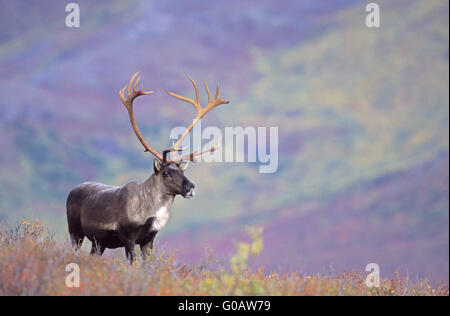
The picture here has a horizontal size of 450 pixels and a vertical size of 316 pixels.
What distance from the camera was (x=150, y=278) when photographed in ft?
25.5

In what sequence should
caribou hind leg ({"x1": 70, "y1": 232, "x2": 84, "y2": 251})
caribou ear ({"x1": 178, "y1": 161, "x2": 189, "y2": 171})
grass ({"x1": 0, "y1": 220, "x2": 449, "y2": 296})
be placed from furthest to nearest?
caribou hind leg ({"x1": 70, "y1": 232, "x2": 84, "y2": 251}) < caribou ear ({"x1": 178, "y1": 161, "x2": 189, "y2": 171}) < grass ({"x1": 0, "y1": 220, "x2": 449, "y2": 296})

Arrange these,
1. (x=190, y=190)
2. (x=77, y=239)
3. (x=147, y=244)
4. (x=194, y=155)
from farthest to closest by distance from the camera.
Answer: (x=77, y=239) → (x=194, y=155) → (x=147, y=244) → (x=190, y=190)

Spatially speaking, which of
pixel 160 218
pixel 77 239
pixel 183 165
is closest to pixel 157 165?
pixel 183 165

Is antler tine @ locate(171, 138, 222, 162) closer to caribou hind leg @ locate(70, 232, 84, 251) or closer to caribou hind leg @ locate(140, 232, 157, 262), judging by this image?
caribou hind leg @ locate(140, 232, 157, 262)

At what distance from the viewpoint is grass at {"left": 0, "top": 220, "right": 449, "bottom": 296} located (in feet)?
23.9

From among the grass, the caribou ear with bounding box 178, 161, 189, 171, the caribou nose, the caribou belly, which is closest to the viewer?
the grass

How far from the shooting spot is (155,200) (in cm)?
982

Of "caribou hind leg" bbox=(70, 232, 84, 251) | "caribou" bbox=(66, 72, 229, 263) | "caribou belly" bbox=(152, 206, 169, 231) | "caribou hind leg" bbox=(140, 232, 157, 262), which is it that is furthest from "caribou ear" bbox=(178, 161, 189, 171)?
"caribou hind leg" bbox=(70, 232, 84, 251)

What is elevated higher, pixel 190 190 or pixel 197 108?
pixel 197 108

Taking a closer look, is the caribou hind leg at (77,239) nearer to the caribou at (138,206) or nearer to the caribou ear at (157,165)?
the caribou at (138,206)

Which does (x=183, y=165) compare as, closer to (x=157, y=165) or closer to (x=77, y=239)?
(x=157, y=165)

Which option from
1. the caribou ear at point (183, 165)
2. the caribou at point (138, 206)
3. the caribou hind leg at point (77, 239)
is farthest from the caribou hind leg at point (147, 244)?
the caribou hind leg at point (77, 239)
